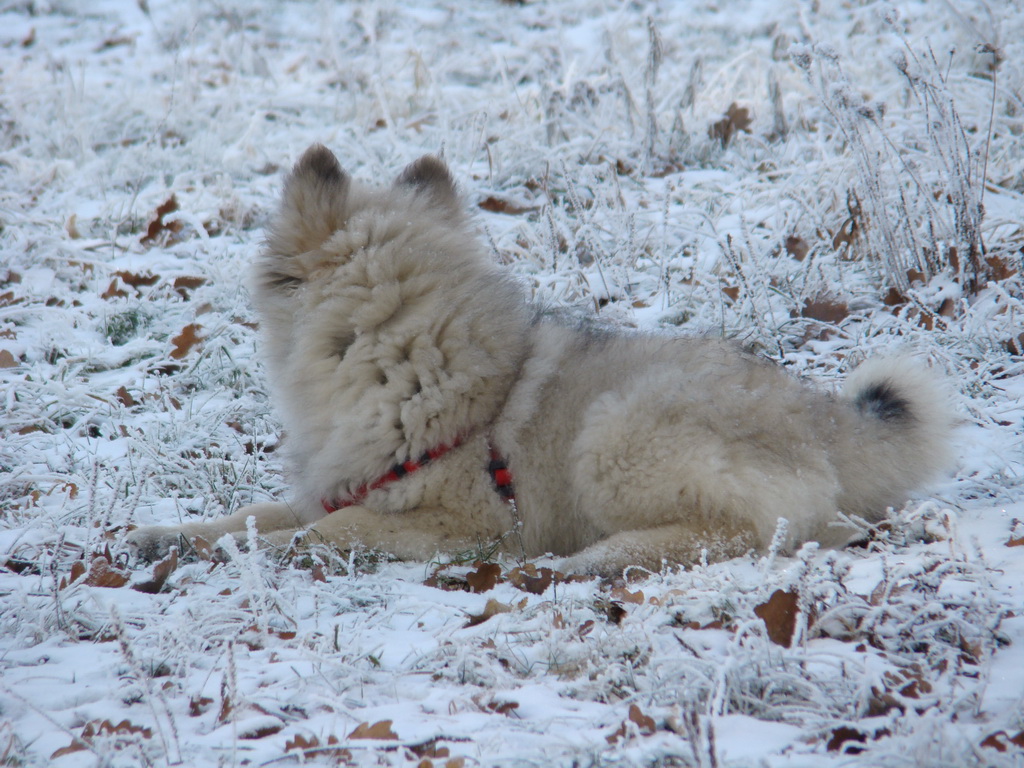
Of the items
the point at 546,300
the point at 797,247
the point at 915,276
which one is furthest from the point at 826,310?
the point at 546,300

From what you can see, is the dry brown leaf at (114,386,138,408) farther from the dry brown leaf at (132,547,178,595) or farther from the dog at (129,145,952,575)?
the dry brown leaf at (132,547,178,595)

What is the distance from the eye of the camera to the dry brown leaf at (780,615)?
1.96 metres

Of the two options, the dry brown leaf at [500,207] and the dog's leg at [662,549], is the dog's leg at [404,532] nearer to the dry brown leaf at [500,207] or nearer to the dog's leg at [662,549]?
the dog's leg at [662,549]

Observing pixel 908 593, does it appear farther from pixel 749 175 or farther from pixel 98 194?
pixel 98 194

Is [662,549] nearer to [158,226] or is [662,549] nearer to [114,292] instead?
[114,292]

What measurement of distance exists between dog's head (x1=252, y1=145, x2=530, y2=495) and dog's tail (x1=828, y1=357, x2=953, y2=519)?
1178 millimetres

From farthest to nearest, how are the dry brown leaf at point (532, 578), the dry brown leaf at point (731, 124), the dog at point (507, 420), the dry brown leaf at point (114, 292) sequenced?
1. the dry brown leaf at point (731, 124)
2. the dry brown leaf at point (114, 292)
3. the dog at point (507, 420)
4. the dry brown leaf at point (532, 578)

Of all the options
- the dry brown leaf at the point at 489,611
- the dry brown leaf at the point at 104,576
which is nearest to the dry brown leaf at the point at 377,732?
the dry brown leaf at the point at 489,611

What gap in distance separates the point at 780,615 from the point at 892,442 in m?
1.06

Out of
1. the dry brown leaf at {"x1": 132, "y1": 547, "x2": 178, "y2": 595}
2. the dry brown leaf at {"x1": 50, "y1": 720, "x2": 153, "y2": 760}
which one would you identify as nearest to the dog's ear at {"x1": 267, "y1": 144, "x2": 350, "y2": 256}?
the dry brown leaf at {"x1": 132, "y1": 547, "x2": 178, "y2": 595}

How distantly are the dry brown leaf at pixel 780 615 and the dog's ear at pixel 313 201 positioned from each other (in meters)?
1.90

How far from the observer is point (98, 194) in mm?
6105

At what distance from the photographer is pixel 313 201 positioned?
2.96 meters

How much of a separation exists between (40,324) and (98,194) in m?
2.09
